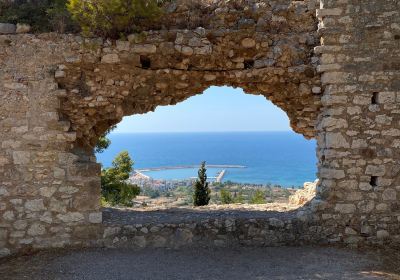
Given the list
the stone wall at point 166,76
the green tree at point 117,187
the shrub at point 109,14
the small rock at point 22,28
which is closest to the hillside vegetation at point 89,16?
the shrub at point 109,14

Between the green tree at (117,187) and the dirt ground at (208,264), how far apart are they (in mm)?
8742

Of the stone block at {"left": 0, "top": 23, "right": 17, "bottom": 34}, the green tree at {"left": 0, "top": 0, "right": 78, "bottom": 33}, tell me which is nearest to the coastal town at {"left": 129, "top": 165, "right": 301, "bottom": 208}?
the green tree at {"left": 0, "top": 0, "right": 78, "bottom": 33}

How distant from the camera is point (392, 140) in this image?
6.50 metres

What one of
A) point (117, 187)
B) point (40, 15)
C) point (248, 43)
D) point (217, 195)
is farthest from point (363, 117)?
point (217, 195)

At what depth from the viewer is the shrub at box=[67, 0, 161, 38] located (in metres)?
6.46

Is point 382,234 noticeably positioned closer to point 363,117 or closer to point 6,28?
point 363,117

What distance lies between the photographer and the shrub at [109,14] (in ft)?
21.2

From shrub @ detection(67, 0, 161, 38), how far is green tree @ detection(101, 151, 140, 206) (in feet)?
30.2

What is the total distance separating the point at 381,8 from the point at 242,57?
234 centimetres

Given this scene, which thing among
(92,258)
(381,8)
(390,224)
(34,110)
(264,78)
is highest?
(381,8)

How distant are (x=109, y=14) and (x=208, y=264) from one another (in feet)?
14.0

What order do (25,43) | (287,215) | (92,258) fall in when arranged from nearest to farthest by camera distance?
(92,258) < (25,43) < (287,215)

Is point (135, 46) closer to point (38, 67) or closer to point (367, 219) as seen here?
point (38, 67)

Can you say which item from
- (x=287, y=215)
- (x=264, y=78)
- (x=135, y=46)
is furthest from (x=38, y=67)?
(x=287, y=215)
